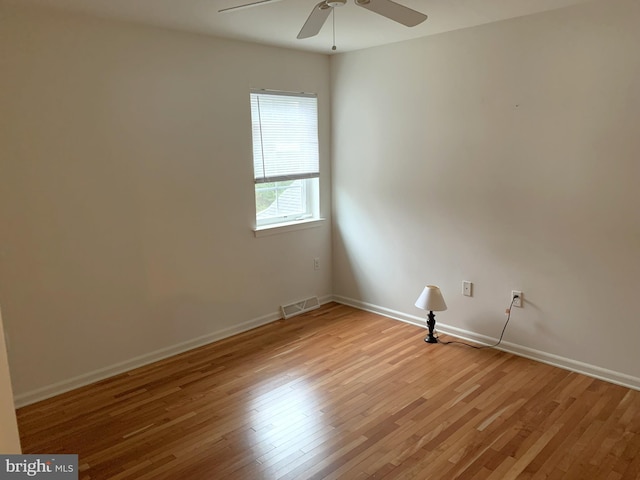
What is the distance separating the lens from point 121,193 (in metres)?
3.18

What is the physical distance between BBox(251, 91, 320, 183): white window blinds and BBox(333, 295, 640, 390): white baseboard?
145 cm

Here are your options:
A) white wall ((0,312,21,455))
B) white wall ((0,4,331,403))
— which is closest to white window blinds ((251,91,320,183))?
white wall ((0,4,331,403))

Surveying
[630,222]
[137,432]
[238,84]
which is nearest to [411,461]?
[137,432]

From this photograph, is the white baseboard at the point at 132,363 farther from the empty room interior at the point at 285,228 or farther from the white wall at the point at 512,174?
the white wall at the point at 512,174

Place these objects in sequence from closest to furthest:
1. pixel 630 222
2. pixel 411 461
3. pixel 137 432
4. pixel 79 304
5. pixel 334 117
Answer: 1. pixel 411 461
2. pixel 137 432
3. pixel 630 222
4. pixel 79 304
5. pixel 334 117

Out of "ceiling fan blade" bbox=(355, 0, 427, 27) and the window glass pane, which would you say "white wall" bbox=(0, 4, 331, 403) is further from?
"ceiling fan blade" bbox=(355, 0, 427, 27)

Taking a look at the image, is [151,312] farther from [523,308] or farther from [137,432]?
[523,308]

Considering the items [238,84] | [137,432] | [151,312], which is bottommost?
[137,432]

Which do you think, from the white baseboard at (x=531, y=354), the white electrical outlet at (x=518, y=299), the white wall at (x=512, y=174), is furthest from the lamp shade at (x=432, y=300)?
the white electrical outlet at (x=518, y=299)

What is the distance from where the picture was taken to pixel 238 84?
3723 mm

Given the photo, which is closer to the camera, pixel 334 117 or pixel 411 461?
pixel 411 461

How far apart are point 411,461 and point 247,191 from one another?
2391 mm

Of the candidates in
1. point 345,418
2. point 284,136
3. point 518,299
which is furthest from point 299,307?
point 518,299

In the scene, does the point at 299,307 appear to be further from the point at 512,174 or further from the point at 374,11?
the point at 374,11
